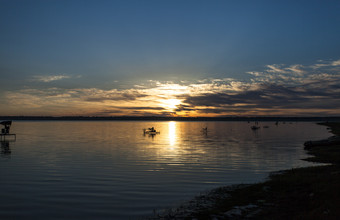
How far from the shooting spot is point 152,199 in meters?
17.9

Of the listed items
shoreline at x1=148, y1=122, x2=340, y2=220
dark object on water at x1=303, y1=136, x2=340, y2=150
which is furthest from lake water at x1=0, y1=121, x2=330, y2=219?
dark object on water at x1=303, y1=136, x2=340, y2=150

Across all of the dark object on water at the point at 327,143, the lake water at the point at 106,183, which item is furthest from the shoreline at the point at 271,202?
the dark object on water at the point at 327,143

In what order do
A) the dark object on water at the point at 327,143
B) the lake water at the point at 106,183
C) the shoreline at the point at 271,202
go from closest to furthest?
the shoreline at the point at 271,202, the lake water at the point at 106,183, the dark object on water at the point at 327,143

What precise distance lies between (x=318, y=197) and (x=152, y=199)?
10099 millimetres

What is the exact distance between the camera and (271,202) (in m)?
15.8

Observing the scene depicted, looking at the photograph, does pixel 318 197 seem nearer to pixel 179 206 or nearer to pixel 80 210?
pixel 179 206

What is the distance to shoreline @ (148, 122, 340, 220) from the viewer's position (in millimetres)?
13266

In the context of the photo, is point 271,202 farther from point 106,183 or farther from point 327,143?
point 327,143

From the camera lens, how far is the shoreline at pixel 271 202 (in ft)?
43.5

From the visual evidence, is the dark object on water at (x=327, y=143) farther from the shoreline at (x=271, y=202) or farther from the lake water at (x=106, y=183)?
the shoreline at (x=271, y=202)

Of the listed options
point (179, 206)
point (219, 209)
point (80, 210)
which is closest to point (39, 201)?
point (80, 210)

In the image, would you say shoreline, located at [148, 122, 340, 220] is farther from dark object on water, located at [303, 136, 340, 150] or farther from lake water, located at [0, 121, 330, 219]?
dark object on water, located at [303, 136, 340, 150]

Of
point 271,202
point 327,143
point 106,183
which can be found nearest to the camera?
point 271,202

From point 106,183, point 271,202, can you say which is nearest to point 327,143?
point 271,202
